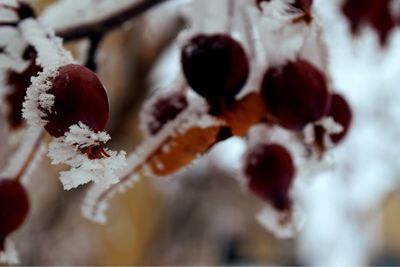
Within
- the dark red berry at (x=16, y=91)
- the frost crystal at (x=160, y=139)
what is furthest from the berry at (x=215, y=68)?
the dark red berry at (x=16, y=91)

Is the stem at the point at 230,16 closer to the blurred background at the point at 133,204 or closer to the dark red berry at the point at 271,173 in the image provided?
the dark red berry at the point at 271,173

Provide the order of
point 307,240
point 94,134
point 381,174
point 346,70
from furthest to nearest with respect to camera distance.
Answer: point 307,240 < point 381,174 < point 346,70 < point 94,134

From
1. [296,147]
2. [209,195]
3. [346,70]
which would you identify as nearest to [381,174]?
[346,70]

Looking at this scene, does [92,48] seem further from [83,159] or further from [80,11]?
[83,159]

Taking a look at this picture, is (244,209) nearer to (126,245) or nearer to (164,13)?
(126,245)

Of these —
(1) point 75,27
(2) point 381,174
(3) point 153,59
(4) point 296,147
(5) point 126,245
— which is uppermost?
(1) point 75,27

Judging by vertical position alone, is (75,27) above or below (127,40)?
above
